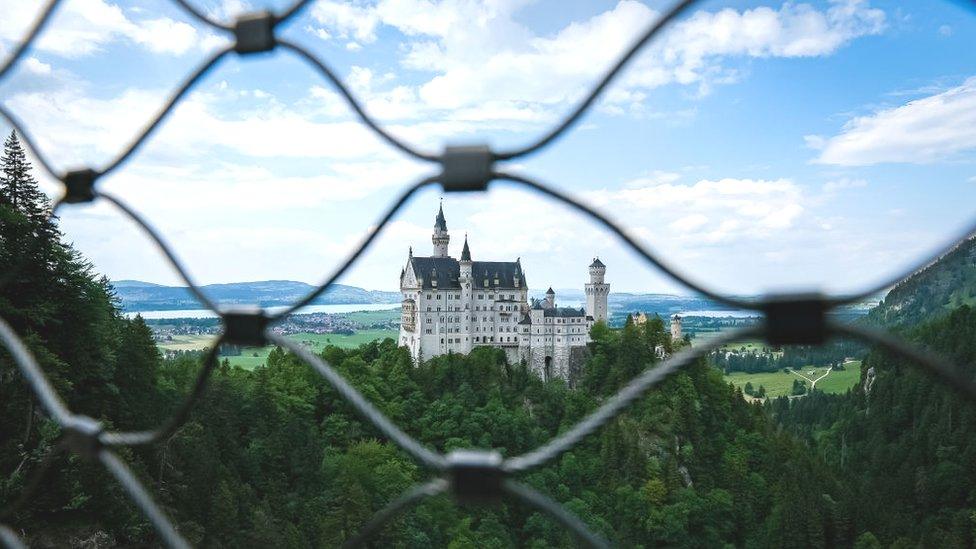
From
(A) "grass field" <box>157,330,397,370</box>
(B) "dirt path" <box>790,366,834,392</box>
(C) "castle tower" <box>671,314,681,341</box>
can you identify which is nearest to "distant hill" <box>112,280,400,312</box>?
(A) "grass field" <box>157,330,397,370</box>

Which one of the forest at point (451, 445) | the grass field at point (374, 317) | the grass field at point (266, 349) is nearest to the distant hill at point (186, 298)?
the forest at point (451, 445)

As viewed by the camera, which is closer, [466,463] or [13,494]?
[466,463]

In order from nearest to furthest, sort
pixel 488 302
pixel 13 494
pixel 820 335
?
pixel 820 335 < pixel 13 494 < pixel 488 302

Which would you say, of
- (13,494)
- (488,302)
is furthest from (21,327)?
(488,302)

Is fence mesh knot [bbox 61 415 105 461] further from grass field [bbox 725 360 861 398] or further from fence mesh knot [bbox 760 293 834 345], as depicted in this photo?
grass field [bbox 725 360 861 398]

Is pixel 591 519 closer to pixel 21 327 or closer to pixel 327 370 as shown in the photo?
pixel 21 327

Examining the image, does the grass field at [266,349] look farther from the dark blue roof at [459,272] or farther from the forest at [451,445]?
the dark blue roof at [459,272]
